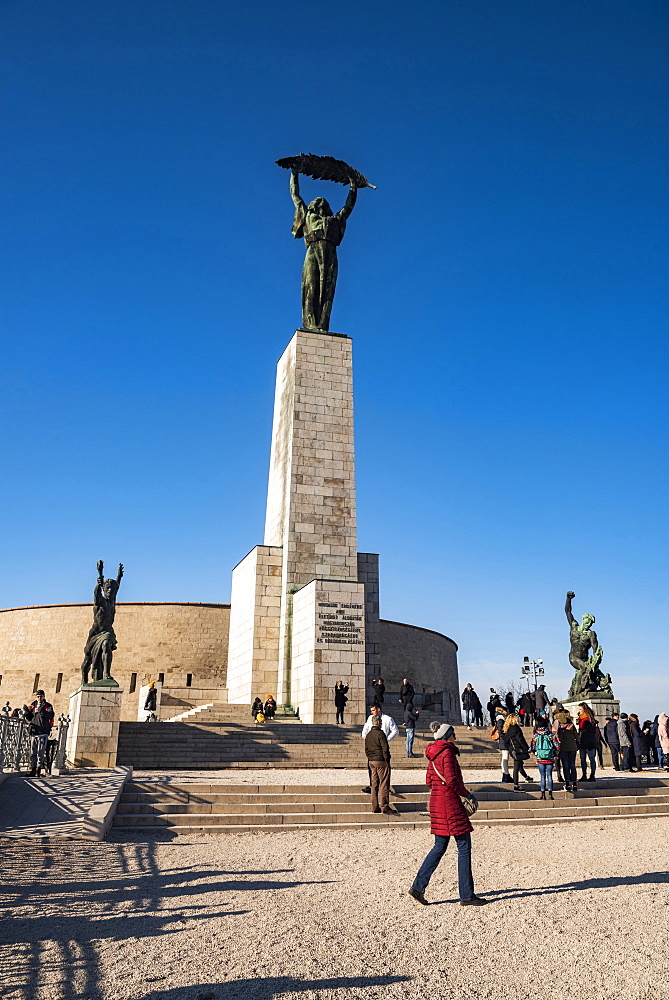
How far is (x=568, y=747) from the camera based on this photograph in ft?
38.4

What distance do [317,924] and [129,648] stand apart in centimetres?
2853

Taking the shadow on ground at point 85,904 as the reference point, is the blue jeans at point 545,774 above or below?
above

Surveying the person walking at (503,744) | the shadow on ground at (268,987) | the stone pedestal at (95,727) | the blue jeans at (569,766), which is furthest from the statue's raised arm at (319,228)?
the shadow on ground at (268,987)

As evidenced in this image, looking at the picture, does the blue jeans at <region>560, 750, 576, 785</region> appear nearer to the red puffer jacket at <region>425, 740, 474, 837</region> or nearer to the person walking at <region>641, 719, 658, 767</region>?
the person walking at <region>641, 719, 658, 767</region>

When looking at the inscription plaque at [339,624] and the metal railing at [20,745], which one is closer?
the metal railing at [20,745]

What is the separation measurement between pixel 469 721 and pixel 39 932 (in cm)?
1938

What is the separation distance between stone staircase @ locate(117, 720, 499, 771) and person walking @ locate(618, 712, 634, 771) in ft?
8.86

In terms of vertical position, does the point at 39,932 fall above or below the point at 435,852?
below

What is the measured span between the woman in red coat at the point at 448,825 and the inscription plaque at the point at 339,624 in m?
14.6

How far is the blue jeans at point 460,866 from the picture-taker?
5555 mm

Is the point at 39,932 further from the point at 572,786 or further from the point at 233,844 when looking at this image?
the point at 572,786

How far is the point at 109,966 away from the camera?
4.16 m

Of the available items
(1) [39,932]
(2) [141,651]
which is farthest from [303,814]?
(2) [141,651]

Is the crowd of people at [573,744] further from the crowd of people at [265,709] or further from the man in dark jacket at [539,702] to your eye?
the crowd of people at [265,709]
